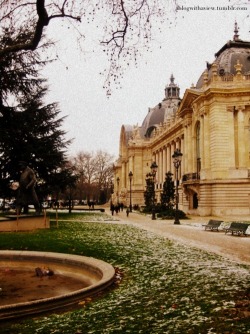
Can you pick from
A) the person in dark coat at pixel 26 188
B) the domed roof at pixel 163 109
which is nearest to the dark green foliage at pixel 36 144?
the person in dark coat at pixel 26 188

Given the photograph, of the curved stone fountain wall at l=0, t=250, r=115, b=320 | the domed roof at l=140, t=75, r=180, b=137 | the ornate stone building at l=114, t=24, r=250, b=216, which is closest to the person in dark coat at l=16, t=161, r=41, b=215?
the curved stone fountain wall at l=0, t=250, r=115, b=320

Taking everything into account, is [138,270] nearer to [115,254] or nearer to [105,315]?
[115,254]

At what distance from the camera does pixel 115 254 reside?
1271 cm

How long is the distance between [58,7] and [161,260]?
24.6 feet

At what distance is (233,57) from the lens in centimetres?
4762

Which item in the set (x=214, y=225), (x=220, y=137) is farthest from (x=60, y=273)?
(x=220, y=137)

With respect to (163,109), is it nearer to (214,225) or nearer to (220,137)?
(220,137)

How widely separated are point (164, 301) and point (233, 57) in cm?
4485

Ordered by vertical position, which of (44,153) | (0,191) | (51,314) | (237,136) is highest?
(237,136)

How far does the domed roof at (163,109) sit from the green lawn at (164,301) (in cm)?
8416

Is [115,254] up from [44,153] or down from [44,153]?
down

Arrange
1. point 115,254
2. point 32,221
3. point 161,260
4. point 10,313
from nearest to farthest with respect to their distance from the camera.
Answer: point 10,313, point 161,260, point 115,254, point 32,221

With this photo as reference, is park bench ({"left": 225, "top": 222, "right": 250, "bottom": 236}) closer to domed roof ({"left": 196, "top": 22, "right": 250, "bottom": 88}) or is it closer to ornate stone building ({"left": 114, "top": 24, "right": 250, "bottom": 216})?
ornate stone building ({"left": 114, "top": 24, "right": 250, "bottom": 216})

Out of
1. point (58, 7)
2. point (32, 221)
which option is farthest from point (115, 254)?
point (32, 221)
